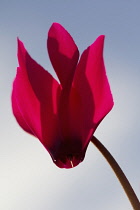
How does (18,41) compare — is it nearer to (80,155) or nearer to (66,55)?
(66,55)

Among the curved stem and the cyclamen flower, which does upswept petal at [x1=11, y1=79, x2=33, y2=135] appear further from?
the curved stem

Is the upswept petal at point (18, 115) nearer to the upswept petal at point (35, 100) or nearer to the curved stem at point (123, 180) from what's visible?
the upswept petal at point (35, 100)

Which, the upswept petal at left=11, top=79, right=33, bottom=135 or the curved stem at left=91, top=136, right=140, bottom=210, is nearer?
the curved stem at left=91, top=136, right=140, bottom=210

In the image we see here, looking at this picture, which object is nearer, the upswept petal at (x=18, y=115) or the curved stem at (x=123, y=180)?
the curved stem at (x=123, y=180)

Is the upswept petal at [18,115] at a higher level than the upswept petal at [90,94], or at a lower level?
lower

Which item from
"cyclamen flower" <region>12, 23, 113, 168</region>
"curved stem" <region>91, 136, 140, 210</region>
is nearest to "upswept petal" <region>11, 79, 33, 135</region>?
"cyclamen flower" <region>12, 23, 113, 168</region>

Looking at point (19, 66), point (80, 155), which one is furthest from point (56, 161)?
point (19, 66)

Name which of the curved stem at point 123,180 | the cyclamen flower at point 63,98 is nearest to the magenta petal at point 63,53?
the cyclamen flower at point 63,98
